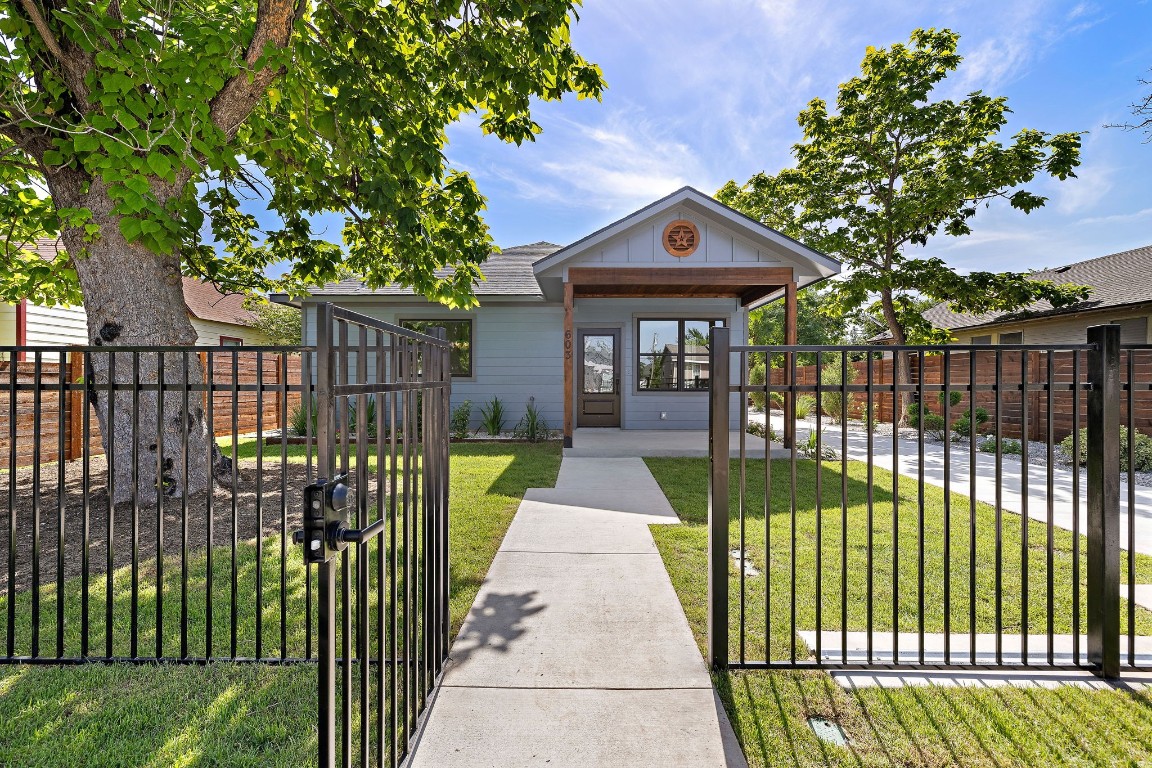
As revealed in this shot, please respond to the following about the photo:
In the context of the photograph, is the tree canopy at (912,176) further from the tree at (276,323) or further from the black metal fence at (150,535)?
the tree at (276,323)

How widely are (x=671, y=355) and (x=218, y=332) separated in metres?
14.4

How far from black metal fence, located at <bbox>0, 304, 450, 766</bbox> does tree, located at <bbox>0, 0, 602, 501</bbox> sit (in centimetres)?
74

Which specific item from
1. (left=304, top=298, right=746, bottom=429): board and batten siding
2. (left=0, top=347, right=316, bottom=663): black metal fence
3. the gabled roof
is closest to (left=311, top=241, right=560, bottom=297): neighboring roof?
(left=304, top=298, right=746, bottom=429): board and batten siding

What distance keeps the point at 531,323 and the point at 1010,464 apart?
920 cm

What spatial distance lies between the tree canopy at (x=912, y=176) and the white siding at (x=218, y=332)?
56.2ft

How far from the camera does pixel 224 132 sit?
4.73 metres

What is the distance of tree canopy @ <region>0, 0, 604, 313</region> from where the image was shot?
13.2 feet

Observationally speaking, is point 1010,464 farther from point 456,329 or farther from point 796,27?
point 456,329

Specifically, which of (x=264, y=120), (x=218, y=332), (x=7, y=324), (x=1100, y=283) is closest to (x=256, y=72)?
(x=264, y=120)

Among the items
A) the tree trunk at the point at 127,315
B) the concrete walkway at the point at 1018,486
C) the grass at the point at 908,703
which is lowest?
the grass at the point at 908,703

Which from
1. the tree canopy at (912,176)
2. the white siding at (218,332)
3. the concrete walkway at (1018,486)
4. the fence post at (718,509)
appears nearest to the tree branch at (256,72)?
the fence post at (718,509)

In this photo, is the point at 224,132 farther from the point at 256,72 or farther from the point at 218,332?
the point at 218,332

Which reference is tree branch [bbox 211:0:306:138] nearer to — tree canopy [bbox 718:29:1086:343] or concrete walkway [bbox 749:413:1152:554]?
concrete walkway [bbox 749:413:1152:554]

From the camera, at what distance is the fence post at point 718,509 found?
2428 mm
